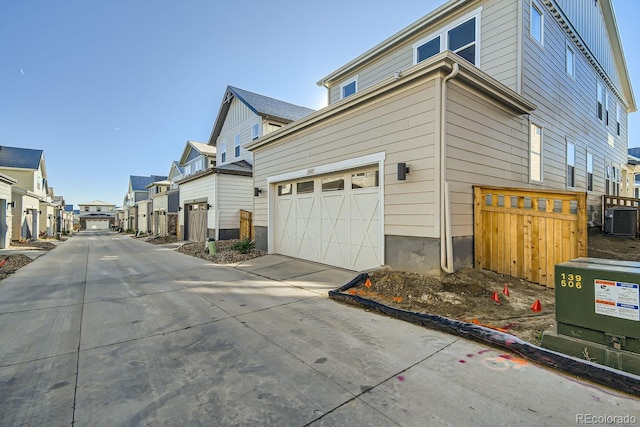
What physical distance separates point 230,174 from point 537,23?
13.3 meters

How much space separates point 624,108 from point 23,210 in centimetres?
3561

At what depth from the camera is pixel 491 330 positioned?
3225 mm

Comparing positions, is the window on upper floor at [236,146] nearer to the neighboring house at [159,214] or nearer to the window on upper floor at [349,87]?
the window on upper floor at [349,87]

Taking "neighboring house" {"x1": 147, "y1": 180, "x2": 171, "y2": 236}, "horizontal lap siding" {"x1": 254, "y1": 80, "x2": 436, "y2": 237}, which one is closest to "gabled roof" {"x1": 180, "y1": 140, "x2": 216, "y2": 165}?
"neighboring house" {"x1": 147, "y1": 180, "x2": 171, "y2": 236}

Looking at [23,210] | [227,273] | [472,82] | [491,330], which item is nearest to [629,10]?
[472,82]

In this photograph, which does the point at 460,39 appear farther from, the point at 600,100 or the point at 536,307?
the point at 600,100

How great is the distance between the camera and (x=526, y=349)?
283cm

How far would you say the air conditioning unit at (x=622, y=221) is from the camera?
10016 millimetres

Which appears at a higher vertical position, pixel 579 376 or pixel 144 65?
pixel 144 65

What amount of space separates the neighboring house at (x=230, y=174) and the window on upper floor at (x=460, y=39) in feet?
29.0

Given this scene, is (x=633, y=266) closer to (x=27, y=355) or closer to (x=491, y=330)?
(x=491, y=330)

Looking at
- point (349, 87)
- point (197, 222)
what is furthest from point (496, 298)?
point (197, 222)

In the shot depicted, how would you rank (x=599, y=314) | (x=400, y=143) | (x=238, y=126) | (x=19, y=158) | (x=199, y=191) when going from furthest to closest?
(x=19, y=158) < (x=238, y=126) < (x=199, y=191) < (x=400, y=143) < (x=599, y=314)

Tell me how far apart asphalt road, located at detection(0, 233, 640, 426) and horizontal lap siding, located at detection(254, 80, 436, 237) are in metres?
2.31
